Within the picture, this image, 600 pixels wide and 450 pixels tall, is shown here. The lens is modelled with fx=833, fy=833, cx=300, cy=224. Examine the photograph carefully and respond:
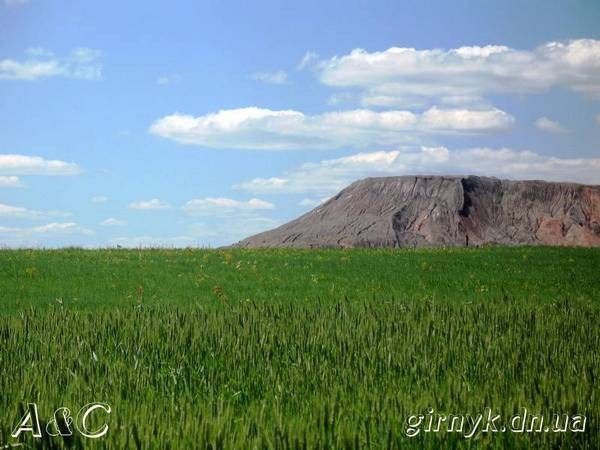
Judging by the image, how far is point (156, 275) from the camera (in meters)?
23.2

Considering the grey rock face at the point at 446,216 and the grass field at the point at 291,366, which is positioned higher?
the grey rock face at the point at 446,216

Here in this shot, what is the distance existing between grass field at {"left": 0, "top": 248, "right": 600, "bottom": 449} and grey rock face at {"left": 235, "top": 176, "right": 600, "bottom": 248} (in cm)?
3705

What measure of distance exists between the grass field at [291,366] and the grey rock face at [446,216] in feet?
122

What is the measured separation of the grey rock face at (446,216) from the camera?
189 feet

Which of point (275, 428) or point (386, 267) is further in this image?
point (386, 267)

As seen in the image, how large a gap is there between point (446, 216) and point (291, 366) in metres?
53.8

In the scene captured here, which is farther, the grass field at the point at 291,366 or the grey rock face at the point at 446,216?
the grey rock face at the point at 446,216

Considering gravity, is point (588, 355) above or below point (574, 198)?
below

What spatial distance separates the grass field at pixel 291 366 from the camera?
6.43m

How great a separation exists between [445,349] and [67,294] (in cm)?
1124

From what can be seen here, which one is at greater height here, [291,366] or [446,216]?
[446,216]

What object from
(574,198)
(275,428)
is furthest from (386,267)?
(574,198)

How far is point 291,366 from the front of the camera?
958 cm

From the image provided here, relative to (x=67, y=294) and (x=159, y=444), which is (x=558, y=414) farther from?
(x=67, y=294)
